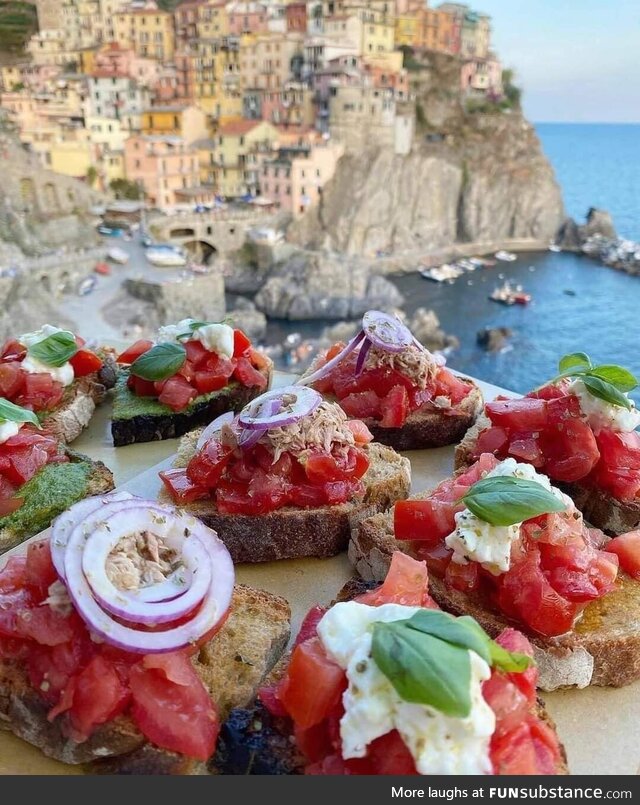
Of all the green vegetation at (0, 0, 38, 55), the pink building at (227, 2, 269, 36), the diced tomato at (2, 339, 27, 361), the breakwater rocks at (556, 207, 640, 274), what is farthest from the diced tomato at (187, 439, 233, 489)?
the green vegetation at (0, 0, 38, 55)

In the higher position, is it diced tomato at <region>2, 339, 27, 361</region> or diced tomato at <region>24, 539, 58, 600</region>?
diced tomato at <region>24, 539, 58, 600</region>

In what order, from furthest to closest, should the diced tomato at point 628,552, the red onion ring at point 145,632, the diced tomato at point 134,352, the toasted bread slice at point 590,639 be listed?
the diced tomato at point 134,352 → the diced tomato at point 628,552 → the toasted bread slice at point 590,639 → the red onion ring at point 145,632

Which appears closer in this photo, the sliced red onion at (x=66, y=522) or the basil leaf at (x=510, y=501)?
the sliced red onion at (x=66, y=522)

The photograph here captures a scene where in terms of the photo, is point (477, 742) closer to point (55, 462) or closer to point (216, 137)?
point (55, 462)

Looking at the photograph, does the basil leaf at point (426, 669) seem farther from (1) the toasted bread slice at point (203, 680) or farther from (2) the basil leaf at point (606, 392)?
(2) the basil leaf at point (606, 392)

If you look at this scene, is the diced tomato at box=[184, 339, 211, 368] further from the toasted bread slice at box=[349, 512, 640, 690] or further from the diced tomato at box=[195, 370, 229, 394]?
the toasted bread slice at box=[349, 512, 640, 690]

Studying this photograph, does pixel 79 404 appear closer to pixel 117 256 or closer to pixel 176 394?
pixel 176 394

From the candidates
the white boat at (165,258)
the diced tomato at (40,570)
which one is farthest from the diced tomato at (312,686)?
the white boat at (165,258)
